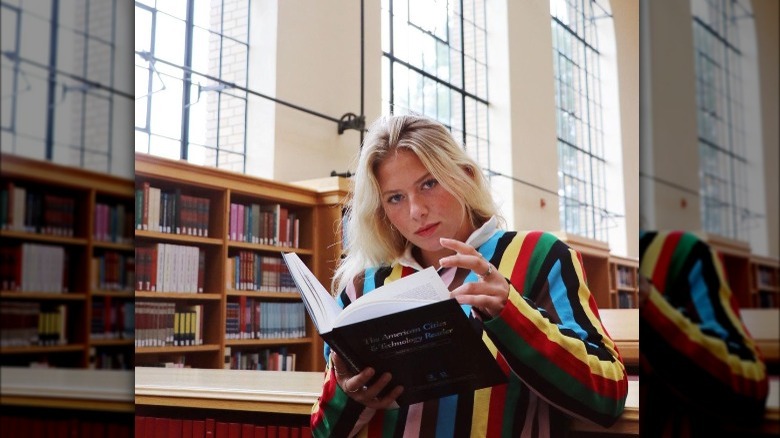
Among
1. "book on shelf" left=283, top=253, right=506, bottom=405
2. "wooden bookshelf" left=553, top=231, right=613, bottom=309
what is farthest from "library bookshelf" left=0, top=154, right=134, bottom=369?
"wooden bookshelf" left=553, top=231, right=613, bottom=309

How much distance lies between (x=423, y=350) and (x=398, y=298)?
123 mm

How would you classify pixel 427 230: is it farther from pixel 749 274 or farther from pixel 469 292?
pixel 749 274

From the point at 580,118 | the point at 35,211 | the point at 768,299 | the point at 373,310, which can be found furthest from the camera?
the point at 35,211

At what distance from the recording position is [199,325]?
→ 5.62 ft

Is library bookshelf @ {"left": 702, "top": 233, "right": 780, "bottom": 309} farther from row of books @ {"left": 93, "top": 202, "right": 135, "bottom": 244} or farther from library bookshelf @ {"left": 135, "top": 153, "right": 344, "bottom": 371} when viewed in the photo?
row of books @ {"left": 93, "top": 202, "right": 135, "bottom": 244}

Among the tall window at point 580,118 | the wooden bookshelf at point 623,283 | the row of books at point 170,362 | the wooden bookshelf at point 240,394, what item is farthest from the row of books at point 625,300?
the row of books at point 170,362

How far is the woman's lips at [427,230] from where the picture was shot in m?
1.42

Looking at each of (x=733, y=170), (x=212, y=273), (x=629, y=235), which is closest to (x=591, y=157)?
(x=629, y=235)

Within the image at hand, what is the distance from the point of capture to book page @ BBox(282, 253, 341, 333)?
50.9 inches

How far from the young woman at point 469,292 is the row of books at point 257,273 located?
170 millimetres

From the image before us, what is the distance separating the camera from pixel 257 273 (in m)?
1.66

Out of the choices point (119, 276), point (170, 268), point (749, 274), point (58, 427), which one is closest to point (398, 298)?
point (749, 274)

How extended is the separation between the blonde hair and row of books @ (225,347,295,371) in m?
0.22

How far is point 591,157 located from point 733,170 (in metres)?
0.44
